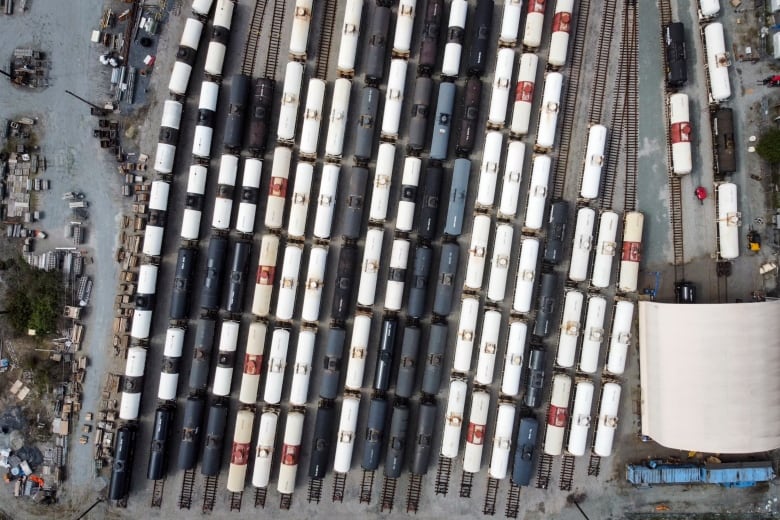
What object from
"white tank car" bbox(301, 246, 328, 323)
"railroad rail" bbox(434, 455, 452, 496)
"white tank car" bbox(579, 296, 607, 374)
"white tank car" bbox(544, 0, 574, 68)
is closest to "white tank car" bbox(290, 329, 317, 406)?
"white tank car" bbox(301, 246, 328, 323)

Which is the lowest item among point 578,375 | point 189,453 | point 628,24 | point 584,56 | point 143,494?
point 143,494

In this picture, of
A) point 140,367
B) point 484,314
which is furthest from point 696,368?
point 140,367

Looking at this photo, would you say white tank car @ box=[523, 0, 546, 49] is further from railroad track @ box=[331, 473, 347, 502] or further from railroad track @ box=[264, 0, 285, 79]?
railroad track @ box=[331, 473, 347, 502]

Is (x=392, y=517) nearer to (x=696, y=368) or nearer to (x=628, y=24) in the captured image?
(x=696, y=368)

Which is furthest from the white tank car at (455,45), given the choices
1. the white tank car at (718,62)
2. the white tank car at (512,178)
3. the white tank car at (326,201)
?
the white tank car at (718,62)

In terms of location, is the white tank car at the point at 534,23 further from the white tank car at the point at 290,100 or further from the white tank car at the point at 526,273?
the white tank car at the point at 290,100
